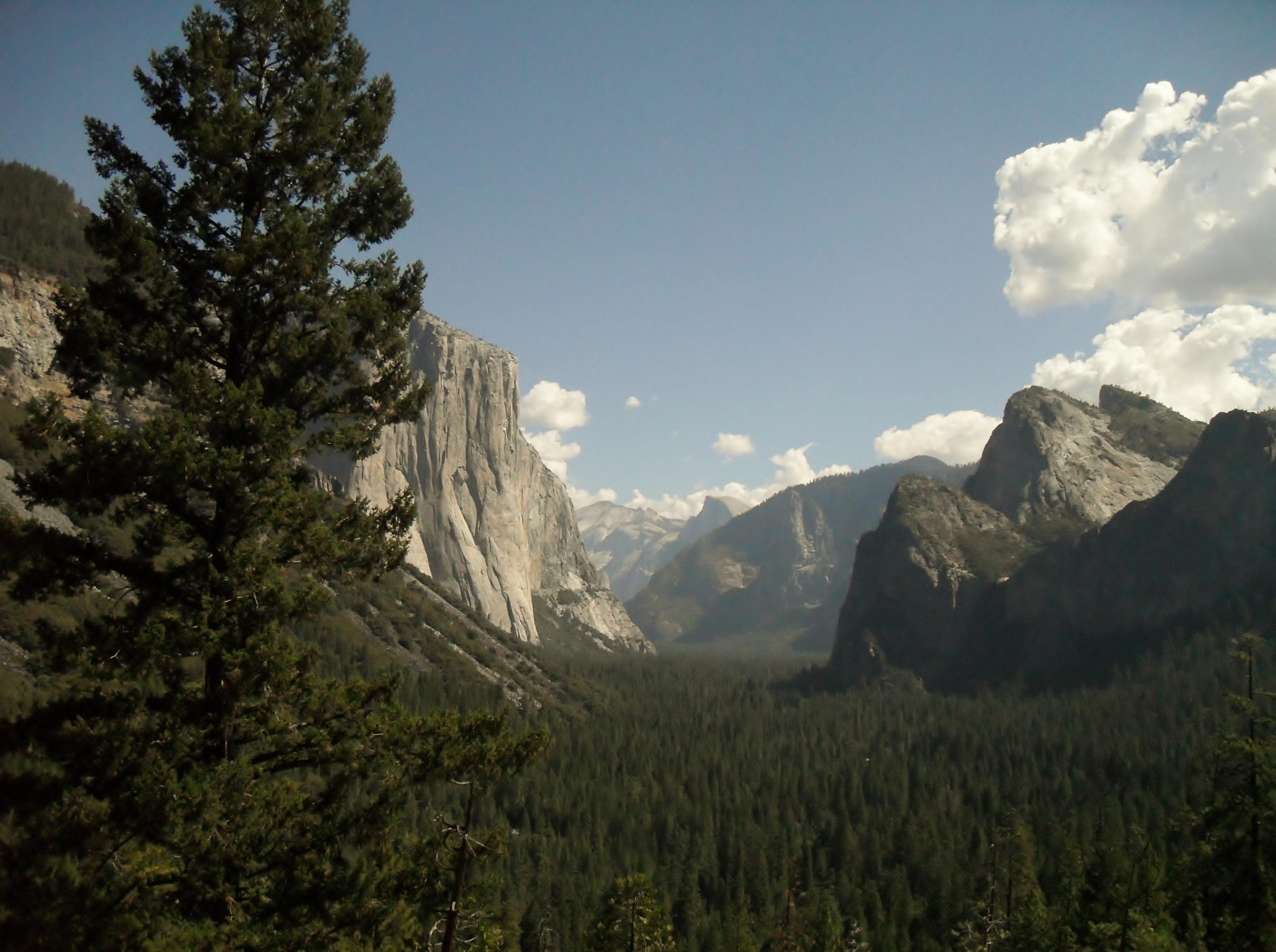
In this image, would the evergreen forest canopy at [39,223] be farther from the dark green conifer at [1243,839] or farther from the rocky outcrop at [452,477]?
the dark green conifer at [1243,839]

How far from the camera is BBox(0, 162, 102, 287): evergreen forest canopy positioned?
10988 centimetres

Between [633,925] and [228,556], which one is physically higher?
[228,556]

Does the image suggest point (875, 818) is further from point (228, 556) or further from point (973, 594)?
point (973, 594)

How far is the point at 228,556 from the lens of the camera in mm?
9852

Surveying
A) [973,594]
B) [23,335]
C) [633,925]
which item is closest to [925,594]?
[973,594]

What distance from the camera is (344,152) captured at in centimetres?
1179

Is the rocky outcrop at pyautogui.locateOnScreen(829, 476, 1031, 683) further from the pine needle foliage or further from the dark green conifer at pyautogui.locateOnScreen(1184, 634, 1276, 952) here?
the pine needle foliage

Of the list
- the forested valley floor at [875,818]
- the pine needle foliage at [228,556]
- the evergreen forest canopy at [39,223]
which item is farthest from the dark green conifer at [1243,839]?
A: the evergreen forest canopy at [39,223]

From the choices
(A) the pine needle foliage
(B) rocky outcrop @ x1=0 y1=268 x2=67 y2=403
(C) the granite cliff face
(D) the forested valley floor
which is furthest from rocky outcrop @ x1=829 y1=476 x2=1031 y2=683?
(A) the pine needle foliage

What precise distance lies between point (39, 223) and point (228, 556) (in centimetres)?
14958

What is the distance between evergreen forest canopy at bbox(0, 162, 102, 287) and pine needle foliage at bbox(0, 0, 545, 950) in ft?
359

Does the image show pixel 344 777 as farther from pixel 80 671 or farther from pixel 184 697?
pixel 80 671

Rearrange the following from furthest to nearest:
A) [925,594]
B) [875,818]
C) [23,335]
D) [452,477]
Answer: [925,594] < [452,477] < [23,335] < [875,818]

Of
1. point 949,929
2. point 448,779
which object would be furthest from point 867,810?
point 448,779
